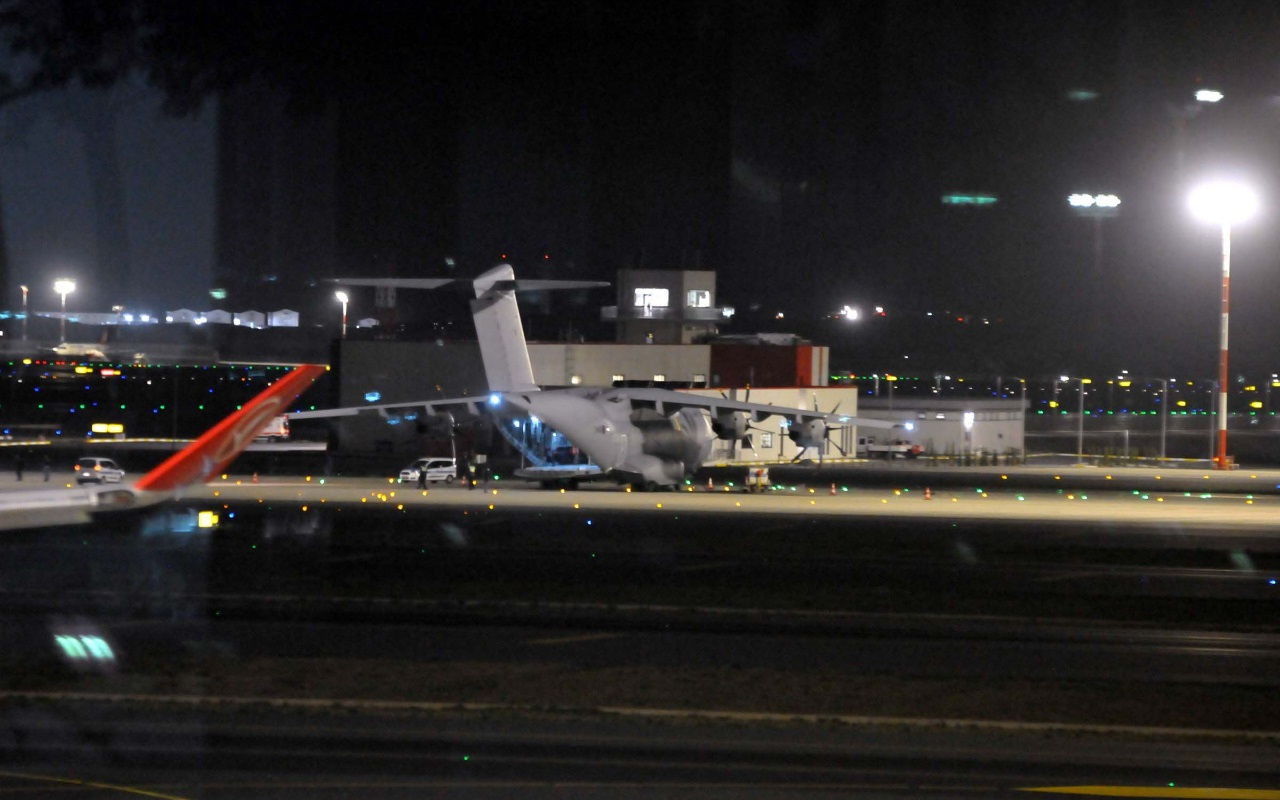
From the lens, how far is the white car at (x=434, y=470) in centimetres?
3512

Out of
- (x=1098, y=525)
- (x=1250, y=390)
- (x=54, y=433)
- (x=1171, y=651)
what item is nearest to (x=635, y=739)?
(x=1171, y=651)

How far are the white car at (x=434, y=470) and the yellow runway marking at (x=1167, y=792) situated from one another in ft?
88.4

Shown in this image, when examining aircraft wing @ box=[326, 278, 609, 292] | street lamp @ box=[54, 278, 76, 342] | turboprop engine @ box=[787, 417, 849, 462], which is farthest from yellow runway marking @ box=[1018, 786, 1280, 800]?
street lamp @ box=[54, 278, 76, 342]

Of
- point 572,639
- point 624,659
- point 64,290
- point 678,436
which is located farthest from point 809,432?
point 64,290

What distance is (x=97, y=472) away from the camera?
88.0 ft

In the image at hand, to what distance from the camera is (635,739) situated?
33.5 feet

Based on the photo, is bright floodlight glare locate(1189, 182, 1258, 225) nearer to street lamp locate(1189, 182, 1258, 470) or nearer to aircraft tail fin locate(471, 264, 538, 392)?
street lamp locate(1189, 182, 1258, 470)

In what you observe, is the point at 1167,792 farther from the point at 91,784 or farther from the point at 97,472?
the point at 97,472

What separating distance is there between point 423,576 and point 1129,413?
244 feet

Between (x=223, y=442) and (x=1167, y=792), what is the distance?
7.83 metres

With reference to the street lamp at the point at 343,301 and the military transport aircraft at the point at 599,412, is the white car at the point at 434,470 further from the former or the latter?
the street lamp at the point at 343,301

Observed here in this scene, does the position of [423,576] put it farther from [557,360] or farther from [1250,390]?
[1250,390]

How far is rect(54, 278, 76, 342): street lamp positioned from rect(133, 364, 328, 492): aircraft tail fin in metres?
30.5

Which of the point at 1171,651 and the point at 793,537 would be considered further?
the point at 793,537
